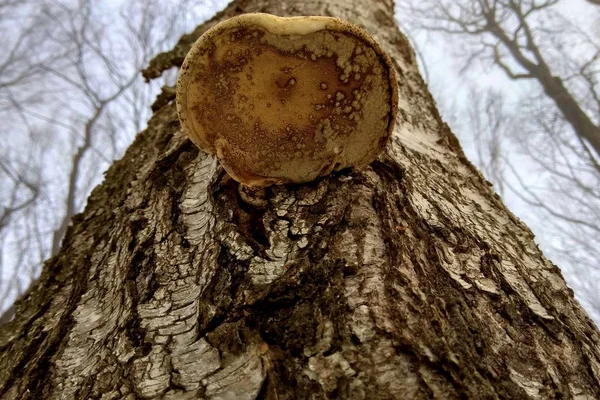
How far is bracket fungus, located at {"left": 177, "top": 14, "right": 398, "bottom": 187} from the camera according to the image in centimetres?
129

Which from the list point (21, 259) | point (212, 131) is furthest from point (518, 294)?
point (21, 259)

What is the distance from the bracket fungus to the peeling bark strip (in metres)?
0.13

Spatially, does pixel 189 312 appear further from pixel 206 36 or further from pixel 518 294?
pixel 518 294

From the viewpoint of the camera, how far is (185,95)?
1370 millimetres

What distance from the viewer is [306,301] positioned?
119 centimetres

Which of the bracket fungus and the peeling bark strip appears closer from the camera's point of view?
the peeling bark strip

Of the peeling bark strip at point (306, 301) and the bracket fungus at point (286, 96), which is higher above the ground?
the bracket fungus at point (286, 96)

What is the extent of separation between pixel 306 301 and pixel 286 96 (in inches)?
25.8

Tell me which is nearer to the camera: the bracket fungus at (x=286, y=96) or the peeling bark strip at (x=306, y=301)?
the peeling bark strip at (x=306, y=301)

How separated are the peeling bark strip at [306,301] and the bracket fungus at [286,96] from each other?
13 centimetres

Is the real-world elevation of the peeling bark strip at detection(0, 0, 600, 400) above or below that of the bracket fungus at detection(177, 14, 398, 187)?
below

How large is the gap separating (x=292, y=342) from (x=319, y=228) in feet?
1.32

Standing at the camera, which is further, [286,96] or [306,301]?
[286,96]

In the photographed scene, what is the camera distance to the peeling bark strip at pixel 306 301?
41.9 inches
